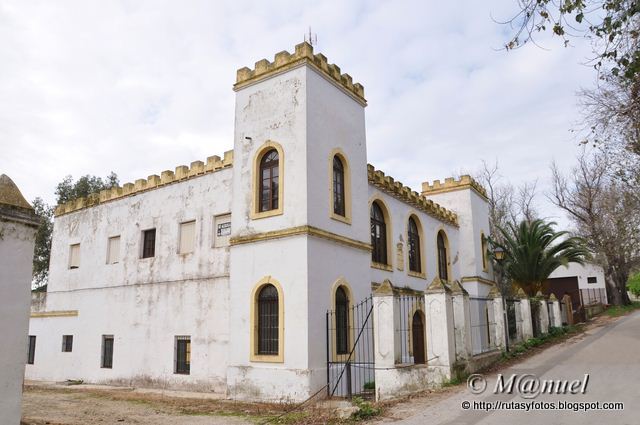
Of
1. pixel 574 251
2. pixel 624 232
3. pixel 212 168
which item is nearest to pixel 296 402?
pixel 212 168

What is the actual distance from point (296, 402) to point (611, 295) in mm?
30224

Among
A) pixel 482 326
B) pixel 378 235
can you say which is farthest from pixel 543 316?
pixel 378 235

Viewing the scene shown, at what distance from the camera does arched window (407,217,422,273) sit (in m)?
18.8

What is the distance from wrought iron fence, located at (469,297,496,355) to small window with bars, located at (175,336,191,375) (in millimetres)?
8244

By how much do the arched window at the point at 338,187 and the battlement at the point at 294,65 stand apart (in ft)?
7.77

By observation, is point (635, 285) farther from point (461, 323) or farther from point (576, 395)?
point (576, 395)

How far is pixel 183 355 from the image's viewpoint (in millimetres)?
14984

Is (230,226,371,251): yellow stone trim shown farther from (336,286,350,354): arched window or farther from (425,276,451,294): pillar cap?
(425,276,451,294): pillar cap

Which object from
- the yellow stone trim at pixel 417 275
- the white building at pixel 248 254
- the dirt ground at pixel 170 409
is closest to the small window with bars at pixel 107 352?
the white building at pixel 248 254

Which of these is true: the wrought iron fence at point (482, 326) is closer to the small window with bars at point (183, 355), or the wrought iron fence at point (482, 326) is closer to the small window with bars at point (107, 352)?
the small window with bars at point (183, 355)

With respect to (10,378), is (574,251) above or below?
above

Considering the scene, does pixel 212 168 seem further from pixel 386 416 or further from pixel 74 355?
pixel 386 416

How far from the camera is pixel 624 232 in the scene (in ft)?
93.1

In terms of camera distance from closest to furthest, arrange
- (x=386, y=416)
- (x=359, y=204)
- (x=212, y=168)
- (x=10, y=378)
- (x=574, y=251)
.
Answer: (x=10, y=378) < (x=386, y=416) < (x=359, y=204) < (x=212, y=168) < (x=574, y=251)
